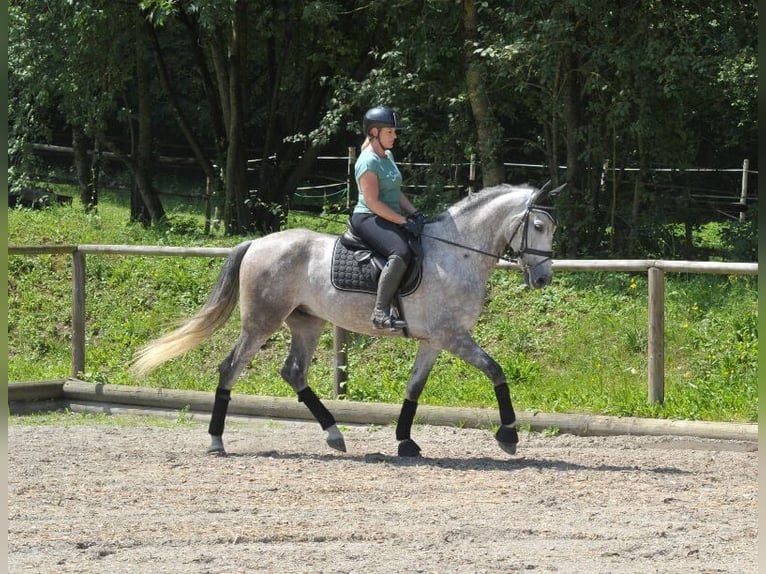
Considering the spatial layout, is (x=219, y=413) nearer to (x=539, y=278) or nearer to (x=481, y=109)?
(x=539, y=278)

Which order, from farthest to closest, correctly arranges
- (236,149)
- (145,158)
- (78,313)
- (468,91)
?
(145,158)
(236,149)
(468,91)
(78,313)

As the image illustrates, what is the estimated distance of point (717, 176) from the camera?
2000cm

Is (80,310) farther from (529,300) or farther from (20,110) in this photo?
(20,110)

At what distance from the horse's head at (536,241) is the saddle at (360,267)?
66 centimetres

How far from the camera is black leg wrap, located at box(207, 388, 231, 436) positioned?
7.80m

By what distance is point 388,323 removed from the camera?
7359mm

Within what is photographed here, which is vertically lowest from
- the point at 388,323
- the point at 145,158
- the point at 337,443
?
the point at 337,443

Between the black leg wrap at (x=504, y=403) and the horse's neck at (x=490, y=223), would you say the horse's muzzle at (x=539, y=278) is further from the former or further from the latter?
the black leg wrap at (x=504, y=403)

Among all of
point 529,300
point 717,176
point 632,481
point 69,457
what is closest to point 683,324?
point 529,300

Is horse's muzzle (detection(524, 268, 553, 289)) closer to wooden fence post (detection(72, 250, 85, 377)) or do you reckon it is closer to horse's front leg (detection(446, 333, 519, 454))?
horse's front leg (detection(446, 333, 519, 454))

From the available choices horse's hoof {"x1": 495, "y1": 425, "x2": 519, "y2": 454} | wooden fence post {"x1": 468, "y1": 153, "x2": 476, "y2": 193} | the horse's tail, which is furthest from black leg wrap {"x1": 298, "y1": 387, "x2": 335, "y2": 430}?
wooden fence post {"x1": 468, "y1": 153, "x2": 476, "y2": 193}

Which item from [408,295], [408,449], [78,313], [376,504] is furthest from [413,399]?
[78,313]

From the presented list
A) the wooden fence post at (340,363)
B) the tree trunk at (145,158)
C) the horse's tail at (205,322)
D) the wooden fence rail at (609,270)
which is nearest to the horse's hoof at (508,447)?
the wooden fence rail at (609,270)

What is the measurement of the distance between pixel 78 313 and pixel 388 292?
166 inches
